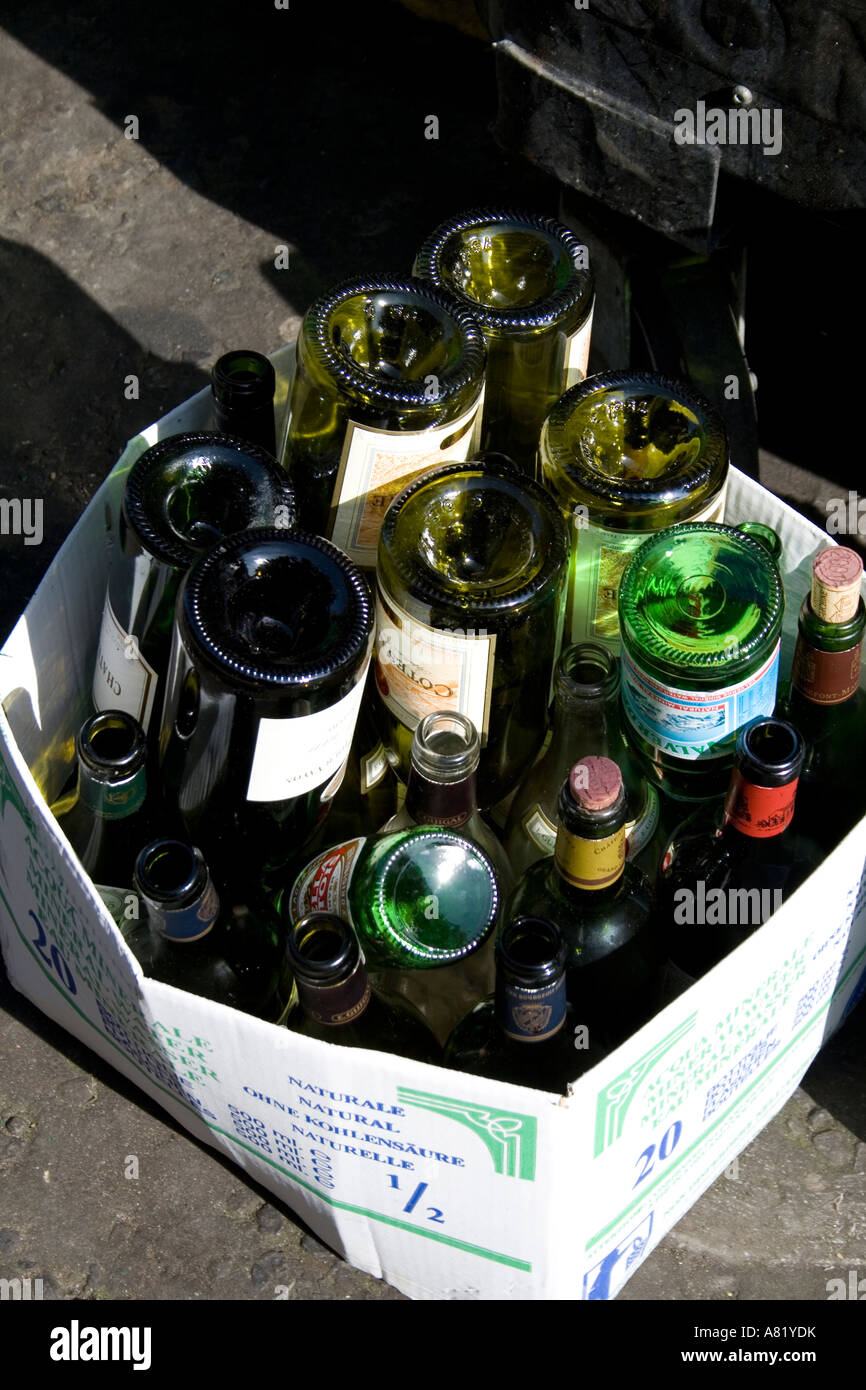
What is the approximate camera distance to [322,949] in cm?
105

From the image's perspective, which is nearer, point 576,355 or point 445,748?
point 445,748

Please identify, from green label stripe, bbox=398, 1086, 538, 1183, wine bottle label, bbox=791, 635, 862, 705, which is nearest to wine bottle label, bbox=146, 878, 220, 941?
green label stripe, bbox=398, 1086, 538, 1183

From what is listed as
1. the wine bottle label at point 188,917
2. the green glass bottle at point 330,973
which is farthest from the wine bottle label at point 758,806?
the wine bottle label at point 188,917

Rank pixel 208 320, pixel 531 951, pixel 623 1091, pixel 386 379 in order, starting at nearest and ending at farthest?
pixel 531 951, pixel 623 1091, pixel 386 379, pixel 208 320

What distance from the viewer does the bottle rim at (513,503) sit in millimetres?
1148

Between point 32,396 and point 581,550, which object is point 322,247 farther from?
point 581,550

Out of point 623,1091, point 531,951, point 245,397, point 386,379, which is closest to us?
point 531,951

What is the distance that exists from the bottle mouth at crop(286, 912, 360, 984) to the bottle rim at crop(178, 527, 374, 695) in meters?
0.18

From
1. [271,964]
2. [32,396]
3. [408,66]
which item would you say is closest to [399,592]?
[271,964]

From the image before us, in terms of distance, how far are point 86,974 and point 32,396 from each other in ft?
4.32

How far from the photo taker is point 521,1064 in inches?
45.8

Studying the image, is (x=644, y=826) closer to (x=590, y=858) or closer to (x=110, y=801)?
(x=590, y=858)

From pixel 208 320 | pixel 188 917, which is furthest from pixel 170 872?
pixel 208 320

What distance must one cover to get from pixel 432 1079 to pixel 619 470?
564 mm
